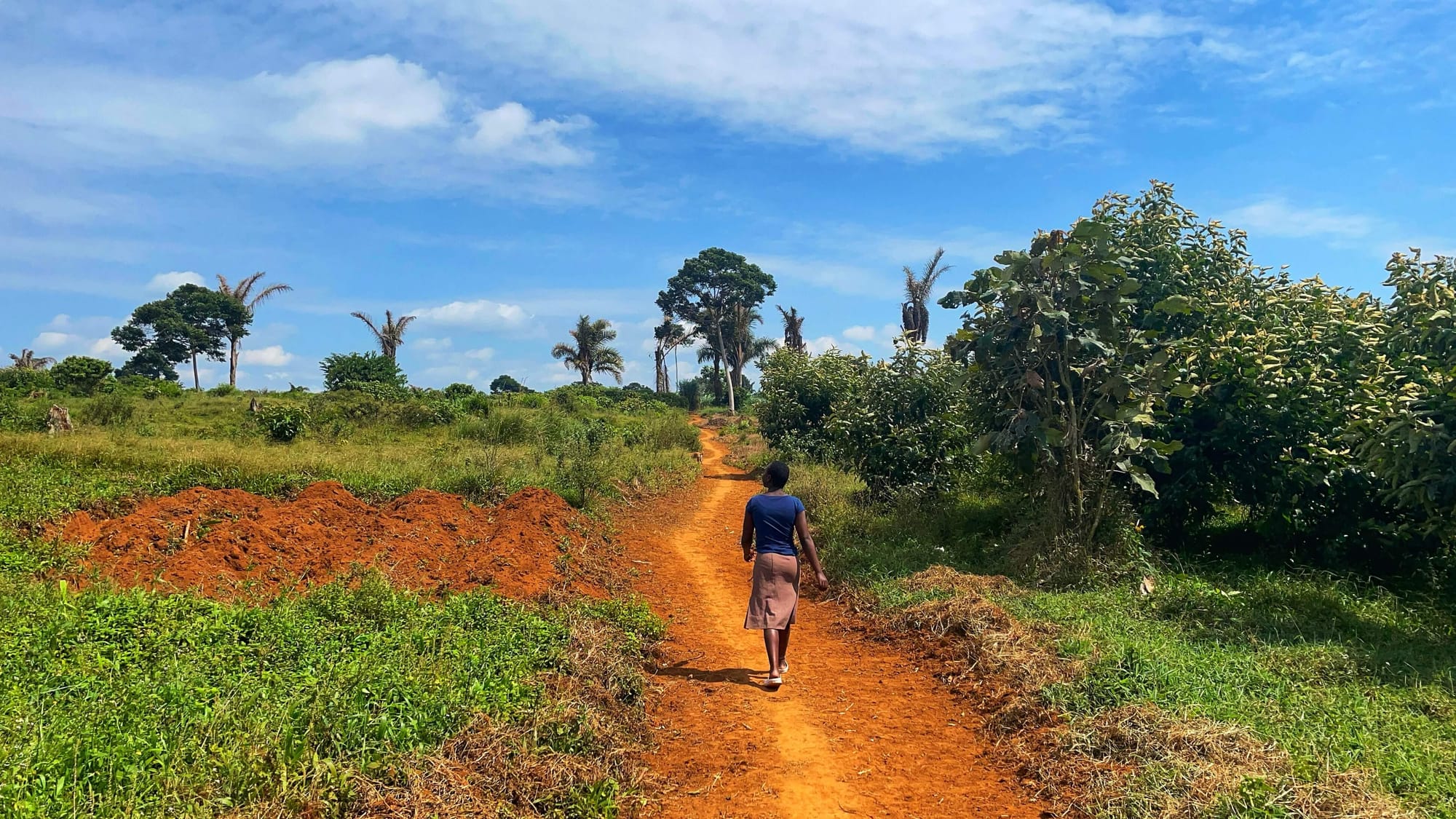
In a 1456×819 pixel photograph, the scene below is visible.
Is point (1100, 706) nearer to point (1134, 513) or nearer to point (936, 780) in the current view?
point (936, 780)

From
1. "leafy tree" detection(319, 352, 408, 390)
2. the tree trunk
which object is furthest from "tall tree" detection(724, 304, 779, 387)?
"leafy tree" detection(319, 352, 408, 390)

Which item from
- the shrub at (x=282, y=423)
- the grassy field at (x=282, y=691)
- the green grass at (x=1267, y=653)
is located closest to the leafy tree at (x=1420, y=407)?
the green grass at (x=1267, y=653)

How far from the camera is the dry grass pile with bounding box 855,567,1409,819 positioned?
3693 mm

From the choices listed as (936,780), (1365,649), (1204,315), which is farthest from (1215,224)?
(936,780)

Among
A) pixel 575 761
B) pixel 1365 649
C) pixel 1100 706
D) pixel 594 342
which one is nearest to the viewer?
pixel 575 761

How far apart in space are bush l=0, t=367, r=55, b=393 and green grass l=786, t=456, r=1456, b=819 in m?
24.5

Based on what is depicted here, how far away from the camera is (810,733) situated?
520cm

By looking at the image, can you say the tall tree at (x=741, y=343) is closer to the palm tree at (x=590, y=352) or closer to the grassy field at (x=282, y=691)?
the palm tree at (x=590, y=352)

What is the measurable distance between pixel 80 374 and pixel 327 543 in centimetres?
2189

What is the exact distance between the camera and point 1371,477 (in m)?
8.37

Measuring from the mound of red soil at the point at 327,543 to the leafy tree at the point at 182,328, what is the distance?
31.5m

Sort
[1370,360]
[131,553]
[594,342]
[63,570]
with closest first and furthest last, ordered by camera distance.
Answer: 1. [63,570]
2. [131,553]
3. [1370,360]
4. [594,342]

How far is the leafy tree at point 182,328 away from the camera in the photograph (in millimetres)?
35688

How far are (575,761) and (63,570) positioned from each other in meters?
5.31
